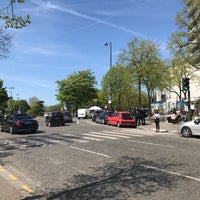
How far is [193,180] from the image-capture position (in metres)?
7.47

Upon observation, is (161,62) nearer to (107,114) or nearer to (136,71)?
(136,71)

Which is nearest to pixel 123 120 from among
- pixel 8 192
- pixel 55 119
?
pixel 55 119

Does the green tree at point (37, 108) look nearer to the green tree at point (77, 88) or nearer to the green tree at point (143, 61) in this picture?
the green tree at point (77, 88)

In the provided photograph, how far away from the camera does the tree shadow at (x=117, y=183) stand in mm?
6473

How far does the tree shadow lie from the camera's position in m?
6.47

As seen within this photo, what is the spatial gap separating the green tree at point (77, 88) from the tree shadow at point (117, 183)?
62.6 meters

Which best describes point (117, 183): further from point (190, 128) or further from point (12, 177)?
point (190, 128)

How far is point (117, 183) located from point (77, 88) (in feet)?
212

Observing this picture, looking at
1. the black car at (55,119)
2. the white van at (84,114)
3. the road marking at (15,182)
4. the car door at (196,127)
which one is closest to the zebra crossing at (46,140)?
the car door at (196,127)

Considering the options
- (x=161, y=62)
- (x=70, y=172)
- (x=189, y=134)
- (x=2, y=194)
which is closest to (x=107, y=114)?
(x=161, y=62)

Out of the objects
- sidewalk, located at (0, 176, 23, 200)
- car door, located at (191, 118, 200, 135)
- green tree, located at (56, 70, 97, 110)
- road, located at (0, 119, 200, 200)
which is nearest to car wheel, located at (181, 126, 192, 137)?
car door, located at (191, 118, 200, 135)

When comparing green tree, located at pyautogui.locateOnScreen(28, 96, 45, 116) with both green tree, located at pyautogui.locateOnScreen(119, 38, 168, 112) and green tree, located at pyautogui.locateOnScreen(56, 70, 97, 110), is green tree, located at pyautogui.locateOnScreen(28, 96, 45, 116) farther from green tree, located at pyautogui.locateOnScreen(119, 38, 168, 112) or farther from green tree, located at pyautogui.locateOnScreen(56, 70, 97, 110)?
green tree, located at pyautogui.locateOnScreen(119, 38, 168, 112)

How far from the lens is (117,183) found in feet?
24.3

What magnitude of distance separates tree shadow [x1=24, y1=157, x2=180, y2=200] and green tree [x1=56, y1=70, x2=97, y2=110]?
6261 cm
